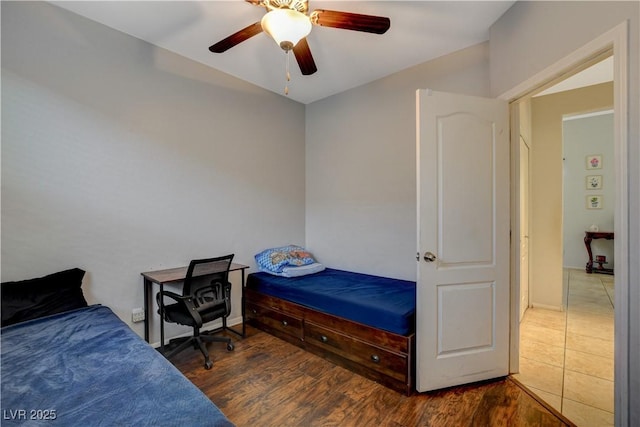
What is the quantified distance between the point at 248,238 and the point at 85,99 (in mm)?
1973

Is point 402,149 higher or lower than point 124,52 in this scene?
lower

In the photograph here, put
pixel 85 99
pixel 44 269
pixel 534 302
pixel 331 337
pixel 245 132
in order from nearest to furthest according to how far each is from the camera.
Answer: pixel 44 269 → pixel 85 99 → pixel 331 337 → pixel 245 132 → pixel 534 302

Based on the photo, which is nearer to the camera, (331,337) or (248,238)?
(331,337)

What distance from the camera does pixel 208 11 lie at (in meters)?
2.18

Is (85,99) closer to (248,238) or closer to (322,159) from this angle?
(248,238)

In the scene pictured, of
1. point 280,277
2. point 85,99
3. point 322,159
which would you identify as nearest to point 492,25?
point 322,159

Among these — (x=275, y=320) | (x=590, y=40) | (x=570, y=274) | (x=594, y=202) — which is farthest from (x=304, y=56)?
(x=594, y=202)

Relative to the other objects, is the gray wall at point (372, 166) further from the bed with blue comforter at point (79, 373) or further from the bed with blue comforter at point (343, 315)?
the bed with blue comforter at point (79, 373)

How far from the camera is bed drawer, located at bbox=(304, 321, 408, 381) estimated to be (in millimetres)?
2049

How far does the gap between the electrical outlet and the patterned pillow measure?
1.28m

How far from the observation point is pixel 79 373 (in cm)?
126

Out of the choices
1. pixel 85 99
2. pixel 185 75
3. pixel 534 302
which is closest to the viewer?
pixel 85 99

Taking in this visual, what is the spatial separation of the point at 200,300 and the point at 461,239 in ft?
7.25

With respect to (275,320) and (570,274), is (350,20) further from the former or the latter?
(570,274)
